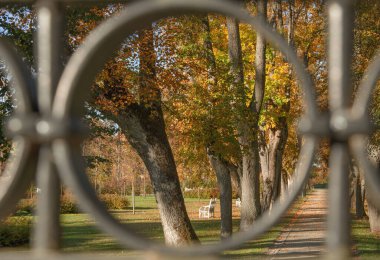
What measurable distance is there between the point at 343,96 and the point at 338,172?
0.17m

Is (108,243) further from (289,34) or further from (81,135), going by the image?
(81,135)

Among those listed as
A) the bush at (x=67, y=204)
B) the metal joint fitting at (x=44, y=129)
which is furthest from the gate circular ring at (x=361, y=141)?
the bush at (x=67, y=204)

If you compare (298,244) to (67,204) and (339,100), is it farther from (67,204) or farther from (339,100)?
(67,204)

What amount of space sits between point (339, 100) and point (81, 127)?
60 centimetres

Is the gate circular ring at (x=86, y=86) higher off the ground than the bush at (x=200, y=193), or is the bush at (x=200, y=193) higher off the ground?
the bush at (x=200, y=193)

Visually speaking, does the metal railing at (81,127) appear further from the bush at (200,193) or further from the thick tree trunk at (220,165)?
the bush at (200,193)

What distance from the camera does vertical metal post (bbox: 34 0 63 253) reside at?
5.35ft

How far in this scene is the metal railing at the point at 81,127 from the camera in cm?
156

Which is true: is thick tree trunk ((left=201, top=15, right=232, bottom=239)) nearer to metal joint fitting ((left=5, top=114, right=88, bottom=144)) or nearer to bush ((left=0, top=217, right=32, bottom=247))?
bush ((left=0, top=217, right=32, bottom=247))

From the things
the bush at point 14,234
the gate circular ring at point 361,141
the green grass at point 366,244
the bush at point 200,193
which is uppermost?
the bush at point 200,193

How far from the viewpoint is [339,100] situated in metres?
1.56

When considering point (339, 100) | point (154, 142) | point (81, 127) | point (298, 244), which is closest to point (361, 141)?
point (339, 100)

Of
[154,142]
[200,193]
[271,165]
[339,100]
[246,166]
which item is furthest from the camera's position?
[200,193]

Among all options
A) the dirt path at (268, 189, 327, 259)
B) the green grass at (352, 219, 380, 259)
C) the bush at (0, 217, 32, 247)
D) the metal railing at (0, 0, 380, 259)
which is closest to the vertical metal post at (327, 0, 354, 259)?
the metal railing at (0, 0, 380, 259)
